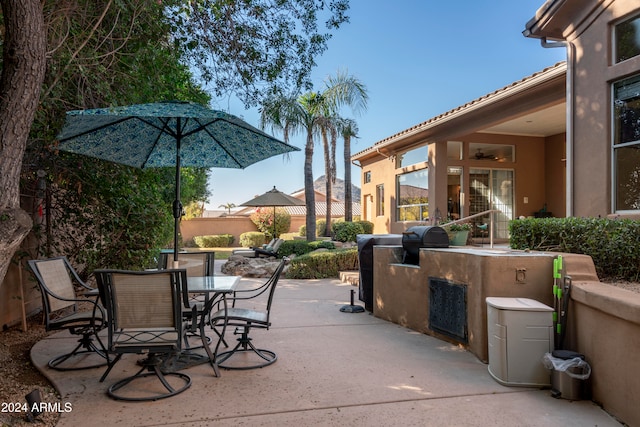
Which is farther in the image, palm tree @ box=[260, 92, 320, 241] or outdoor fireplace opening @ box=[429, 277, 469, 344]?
palm tree @ box=[260, 92, 320, 241]

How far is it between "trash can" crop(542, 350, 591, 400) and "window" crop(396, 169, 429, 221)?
1021 cm

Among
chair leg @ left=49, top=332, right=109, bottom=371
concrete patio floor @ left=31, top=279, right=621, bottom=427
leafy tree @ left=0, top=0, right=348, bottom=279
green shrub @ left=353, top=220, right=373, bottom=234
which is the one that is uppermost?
leafy tree @ left=0, top=0, right=348, bottom=279

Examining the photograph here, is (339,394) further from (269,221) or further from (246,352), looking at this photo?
(269,221)

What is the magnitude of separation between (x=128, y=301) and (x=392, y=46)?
48.9 ft

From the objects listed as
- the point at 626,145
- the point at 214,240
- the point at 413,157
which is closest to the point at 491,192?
the point at 413,157

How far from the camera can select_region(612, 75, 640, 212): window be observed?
6.16 meters

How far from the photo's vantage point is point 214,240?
2697 centimetres

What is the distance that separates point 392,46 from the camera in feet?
52.3

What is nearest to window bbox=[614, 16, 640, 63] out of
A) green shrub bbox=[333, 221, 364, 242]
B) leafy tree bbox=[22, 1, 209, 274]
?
leafy tree bbox=[22, 1, 209, 274]

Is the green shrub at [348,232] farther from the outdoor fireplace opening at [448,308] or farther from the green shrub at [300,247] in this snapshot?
the outdoor fireplace opening at [448,308]

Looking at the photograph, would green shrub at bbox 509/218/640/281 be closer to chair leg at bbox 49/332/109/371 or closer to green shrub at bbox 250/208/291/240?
chair leg at bbox 49/332/109/371

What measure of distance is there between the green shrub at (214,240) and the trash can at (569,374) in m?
24.6

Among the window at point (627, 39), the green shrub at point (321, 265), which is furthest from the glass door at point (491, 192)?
the window at point (627, 39)

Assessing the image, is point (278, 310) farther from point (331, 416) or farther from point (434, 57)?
point (434, 57)
